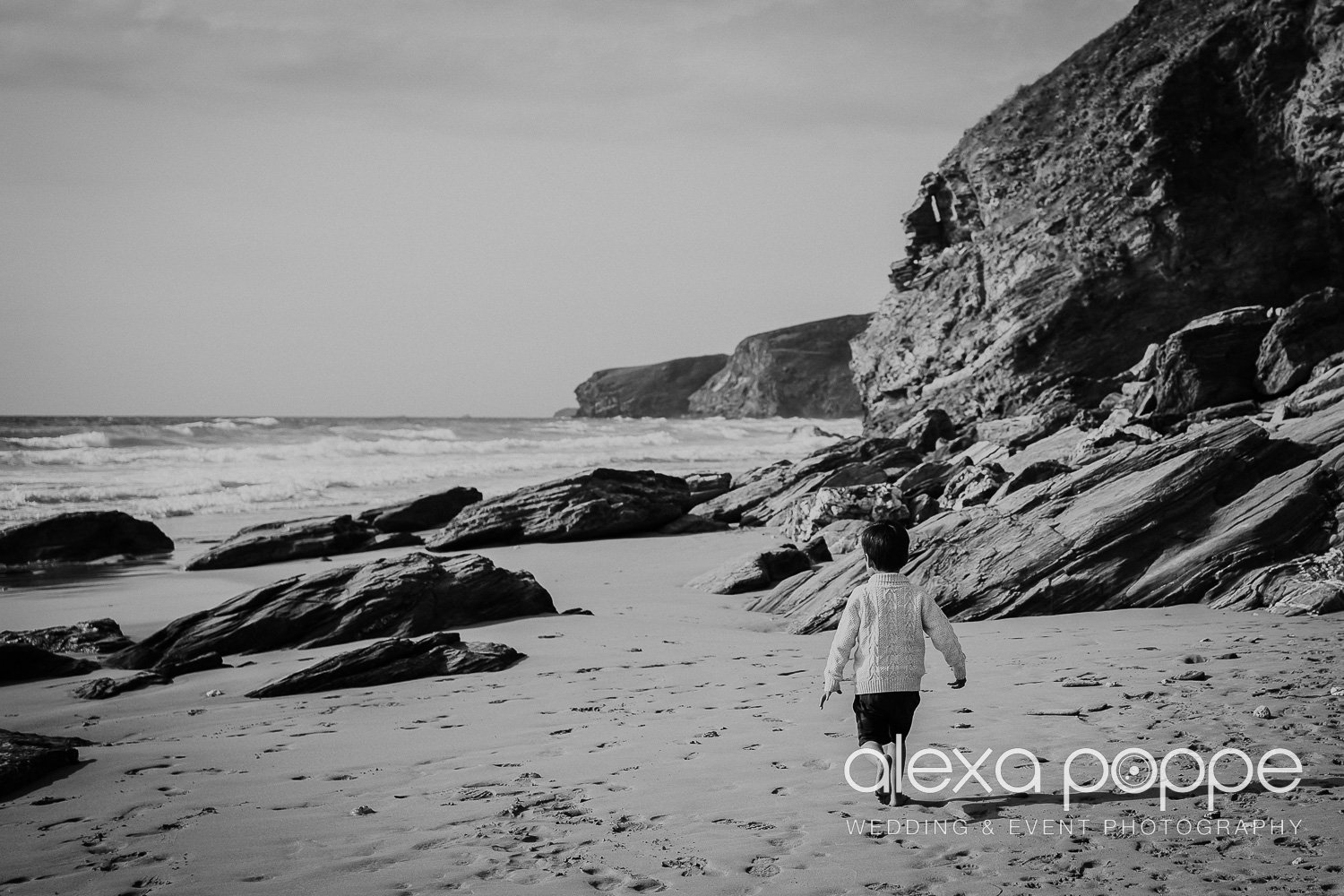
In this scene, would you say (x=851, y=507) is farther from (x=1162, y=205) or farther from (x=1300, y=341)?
(x=1162, y=205)

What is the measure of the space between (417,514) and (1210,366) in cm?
1593

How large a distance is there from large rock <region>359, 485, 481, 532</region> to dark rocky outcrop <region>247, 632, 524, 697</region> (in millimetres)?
11725

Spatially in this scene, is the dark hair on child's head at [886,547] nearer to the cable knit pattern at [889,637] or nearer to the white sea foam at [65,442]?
the cable knit pattern at [889,637]

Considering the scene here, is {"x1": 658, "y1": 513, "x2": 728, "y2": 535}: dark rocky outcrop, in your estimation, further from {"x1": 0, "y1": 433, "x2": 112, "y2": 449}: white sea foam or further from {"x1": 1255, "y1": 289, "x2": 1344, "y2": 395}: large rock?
{"x1": 0, "y1": 433, "x2": 112, "y2": 449}: white sea foam

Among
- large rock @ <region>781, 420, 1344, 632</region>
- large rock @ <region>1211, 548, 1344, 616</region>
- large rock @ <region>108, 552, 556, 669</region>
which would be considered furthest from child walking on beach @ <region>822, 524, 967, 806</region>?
large rock @ <region>108, 552, 556, 669</region>

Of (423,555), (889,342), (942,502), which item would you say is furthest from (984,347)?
(423,555)

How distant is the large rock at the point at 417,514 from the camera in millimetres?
19391

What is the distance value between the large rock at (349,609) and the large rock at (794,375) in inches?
3599

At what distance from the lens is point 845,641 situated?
448cm

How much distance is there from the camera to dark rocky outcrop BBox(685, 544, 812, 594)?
11.5 m

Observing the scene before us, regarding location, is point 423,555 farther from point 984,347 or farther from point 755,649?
A: point 984,347

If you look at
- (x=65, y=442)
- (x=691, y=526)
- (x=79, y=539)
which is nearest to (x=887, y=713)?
(x=691, y=526)

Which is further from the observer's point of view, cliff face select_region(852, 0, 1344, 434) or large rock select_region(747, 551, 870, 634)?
Result: cliff face select_region(852, 0, 1344, 434)

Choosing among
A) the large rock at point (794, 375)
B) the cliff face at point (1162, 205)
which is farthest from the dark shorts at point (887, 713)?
the large rock at point (794, 375)
